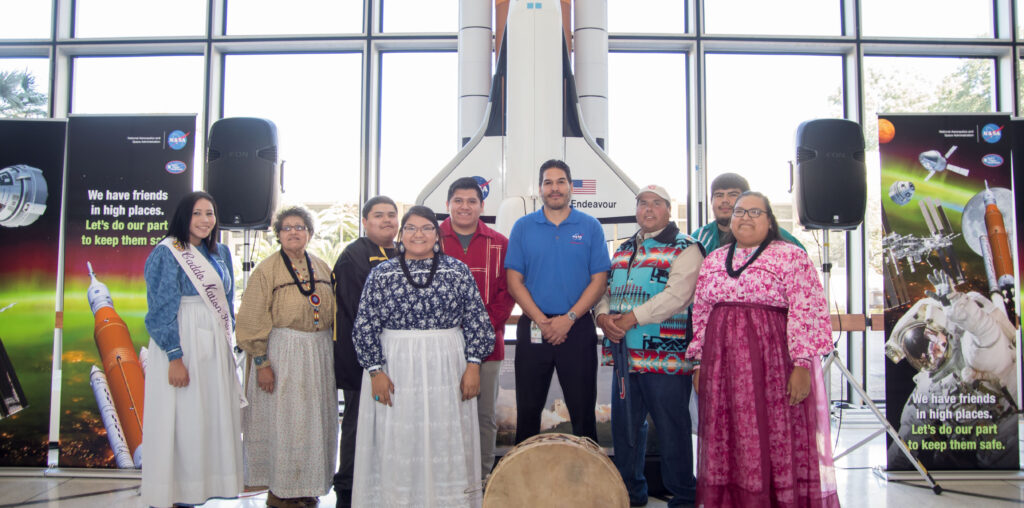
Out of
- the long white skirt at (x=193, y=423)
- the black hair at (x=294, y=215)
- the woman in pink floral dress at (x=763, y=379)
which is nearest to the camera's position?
the woman in pink floral dress at (x=763, y=379)

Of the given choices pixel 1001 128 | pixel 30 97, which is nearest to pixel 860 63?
pixel 1001 128

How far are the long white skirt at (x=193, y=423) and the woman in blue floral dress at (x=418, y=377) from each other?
0.63 m

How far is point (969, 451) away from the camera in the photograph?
3.24 meters

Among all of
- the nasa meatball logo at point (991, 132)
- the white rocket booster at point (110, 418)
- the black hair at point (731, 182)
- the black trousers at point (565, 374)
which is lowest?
the white rocket booster at point (110, 418)

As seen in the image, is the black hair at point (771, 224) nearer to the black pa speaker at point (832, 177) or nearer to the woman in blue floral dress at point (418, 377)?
the woman in blue floral dress at point (418, 377)

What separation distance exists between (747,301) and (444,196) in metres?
2.93

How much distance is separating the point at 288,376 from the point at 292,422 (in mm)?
185

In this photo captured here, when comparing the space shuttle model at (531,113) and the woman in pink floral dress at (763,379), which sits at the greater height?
the space shuttle model at (531,113)

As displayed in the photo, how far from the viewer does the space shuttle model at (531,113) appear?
4109mm

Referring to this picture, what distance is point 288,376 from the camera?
2.43 metres

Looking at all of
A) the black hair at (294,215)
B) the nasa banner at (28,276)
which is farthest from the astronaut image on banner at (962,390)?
the nasa banner at (28,276)

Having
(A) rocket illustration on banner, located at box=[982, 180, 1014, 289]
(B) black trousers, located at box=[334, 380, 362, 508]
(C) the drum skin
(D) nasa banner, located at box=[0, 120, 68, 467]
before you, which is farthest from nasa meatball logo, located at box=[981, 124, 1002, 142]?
(D) nasa banner, located at box=[0, 120, 68, 467]

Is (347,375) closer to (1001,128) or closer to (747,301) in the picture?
(747,301)

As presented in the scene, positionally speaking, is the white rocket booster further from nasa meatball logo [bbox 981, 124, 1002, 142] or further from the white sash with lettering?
nasa meatball logo [bbox 981, 124, 1002, 142]
